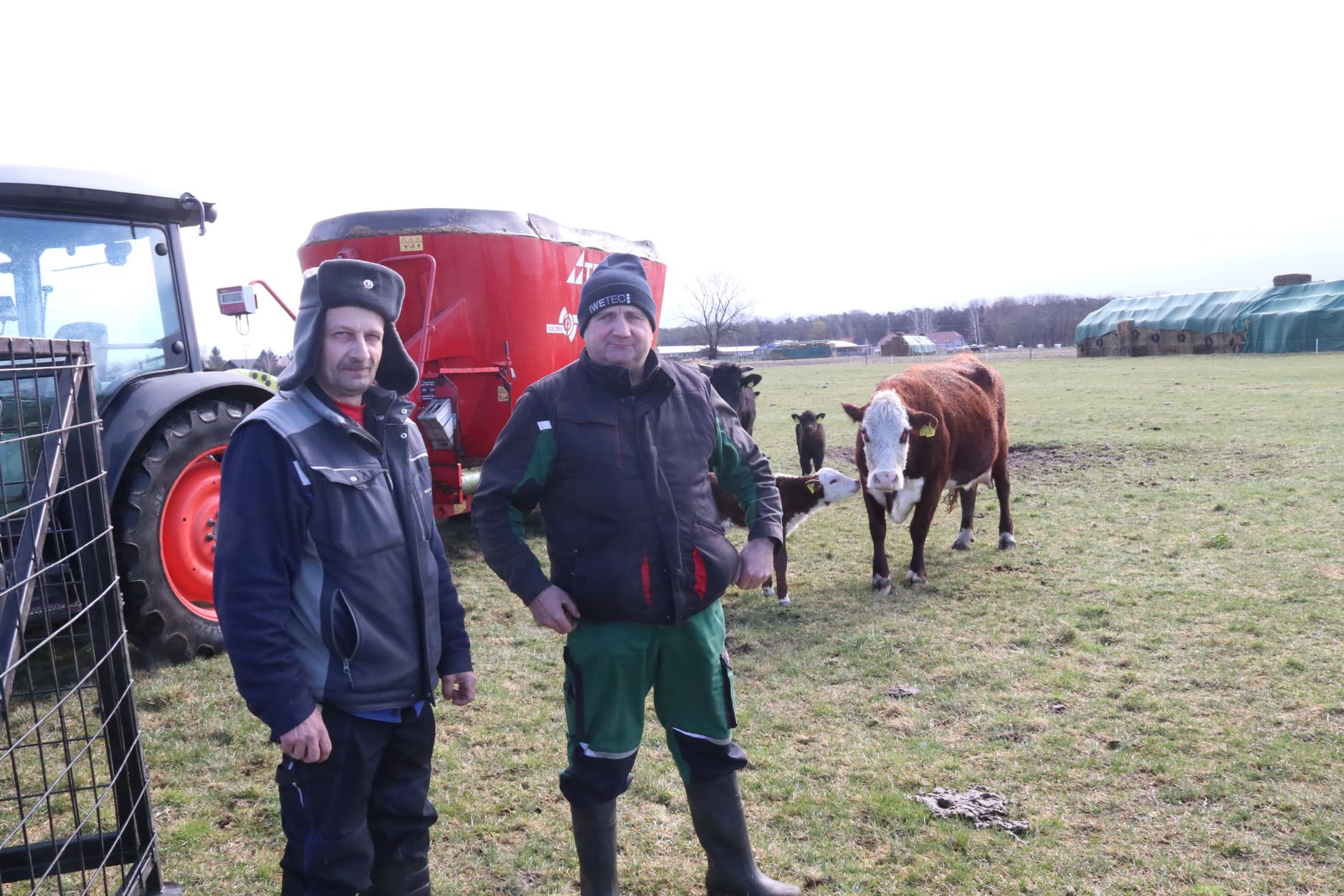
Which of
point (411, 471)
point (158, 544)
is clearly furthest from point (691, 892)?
point (158, 544)

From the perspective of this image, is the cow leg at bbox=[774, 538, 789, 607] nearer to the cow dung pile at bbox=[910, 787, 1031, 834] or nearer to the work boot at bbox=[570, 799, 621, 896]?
the cow dung pile at bbox=[910, 787, 1031, 834]

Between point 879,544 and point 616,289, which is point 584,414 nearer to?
point 616,289

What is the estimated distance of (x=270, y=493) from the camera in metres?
2.02

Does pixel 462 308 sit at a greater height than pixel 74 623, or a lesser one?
greater

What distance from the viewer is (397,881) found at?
231 centimetres

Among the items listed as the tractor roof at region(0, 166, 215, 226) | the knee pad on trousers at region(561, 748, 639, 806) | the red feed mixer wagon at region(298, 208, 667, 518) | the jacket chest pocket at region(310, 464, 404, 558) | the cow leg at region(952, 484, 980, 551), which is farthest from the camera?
the cow leg at region(952, 484, 980, 551)

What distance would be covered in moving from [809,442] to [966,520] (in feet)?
9.55

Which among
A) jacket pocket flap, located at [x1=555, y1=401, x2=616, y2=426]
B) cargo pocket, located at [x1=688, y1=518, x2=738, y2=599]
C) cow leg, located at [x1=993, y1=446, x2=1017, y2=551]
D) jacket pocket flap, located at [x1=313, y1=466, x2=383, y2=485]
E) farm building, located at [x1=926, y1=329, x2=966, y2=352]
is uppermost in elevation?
jacket pocket flap, located at [x1=555, y1=401, x2=616, y2=426]

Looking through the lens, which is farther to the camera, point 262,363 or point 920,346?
point 920,346

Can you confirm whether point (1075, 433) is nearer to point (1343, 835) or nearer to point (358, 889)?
point (1343, 835)

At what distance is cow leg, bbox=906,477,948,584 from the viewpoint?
628cm

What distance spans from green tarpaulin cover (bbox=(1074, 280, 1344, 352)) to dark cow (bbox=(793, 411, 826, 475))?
42.6 meters

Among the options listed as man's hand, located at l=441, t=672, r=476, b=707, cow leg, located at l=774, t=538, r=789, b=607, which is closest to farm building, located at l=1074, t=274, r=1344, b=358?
cow leg, located at l=774, t=538, r=789, b=607

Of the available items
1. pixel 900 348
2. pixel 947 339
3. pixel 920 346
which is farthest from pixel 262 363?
pixel 947 339
